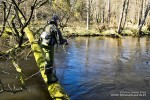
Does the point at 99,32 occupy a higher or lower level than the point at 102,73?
lower

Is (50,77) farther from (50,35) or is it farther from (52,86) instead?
(50,35)

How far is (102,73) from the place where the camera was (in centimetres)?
1136

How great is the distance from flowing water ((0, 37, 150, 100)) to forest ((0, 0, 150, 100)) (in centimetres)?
57

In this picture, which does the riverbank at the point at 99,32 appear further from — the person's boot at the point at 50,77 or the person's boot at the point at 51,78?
Answer: the person's boot at the point at 51,78

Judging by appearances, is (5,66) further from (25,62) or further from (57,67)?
(57,67)

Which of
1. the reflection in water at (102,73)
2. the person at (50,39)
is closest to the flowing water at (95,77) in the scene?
the reflection in water at (102,73)

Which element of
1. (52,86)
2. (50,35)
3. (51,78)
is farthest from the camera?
(50,35)

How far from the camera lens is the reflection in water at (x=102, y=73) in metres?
8.96

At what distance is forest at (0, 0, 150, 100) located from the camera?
743cm

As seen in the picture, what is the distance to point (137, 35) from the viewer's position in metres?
29.5

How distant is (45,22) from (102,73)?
50.9 ft

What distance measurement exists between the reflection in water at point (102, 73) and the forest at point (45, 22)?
1.33 m

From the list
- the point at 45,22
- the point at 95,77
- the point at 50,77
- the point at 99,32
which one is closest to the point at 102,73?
the point at 95,77

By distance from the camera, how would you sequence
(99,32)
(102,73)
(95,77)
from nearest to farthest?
(95,77) → (102,73) → (99,32)
